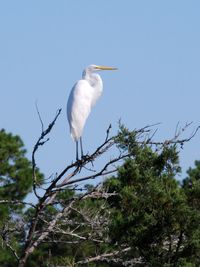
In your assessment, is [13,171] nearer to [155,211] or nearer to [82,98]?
[82,98]

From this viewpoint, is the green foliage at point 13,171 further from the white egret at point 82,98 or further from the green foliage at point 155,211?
the green foliage at point 155,211

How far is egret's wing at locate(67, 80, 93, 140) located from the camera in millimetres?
12461

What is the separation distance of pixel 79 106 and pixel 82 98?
0.64 ft

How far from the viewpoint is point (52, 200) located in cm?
1055

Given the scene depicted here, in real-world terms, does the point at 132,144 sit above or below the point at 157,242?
above

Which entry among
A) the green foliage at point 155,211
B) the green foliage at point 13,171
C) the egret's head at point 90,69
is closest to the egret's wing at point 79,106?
the egret's head at point 90,69

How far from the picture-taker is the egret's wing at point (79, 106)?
12461 mm

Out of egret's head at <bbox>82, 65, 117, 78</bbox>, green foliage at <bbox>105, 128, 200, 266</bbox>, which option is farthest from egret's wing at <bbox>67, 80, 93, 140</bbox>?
green foliage at <bbox>105, 128, 200, 266</bbox>

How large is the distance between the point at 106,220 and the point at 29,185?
39.6ft

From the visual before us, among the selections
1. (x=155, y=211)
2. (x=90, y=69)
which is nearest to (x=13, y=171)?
(x=90, y=69)

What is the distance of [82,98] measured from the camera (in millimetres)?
13008

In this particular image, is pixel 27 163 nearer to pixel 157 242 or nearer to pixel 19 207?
pixel 19 207

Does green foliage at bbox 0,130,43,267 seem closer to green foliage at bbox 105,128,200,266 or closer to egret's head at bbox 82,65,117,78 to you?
egret's head at bbox 82,65,117,78

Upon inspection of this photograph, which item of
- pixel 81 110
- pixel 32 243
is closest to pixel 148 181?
pixel 32 243
